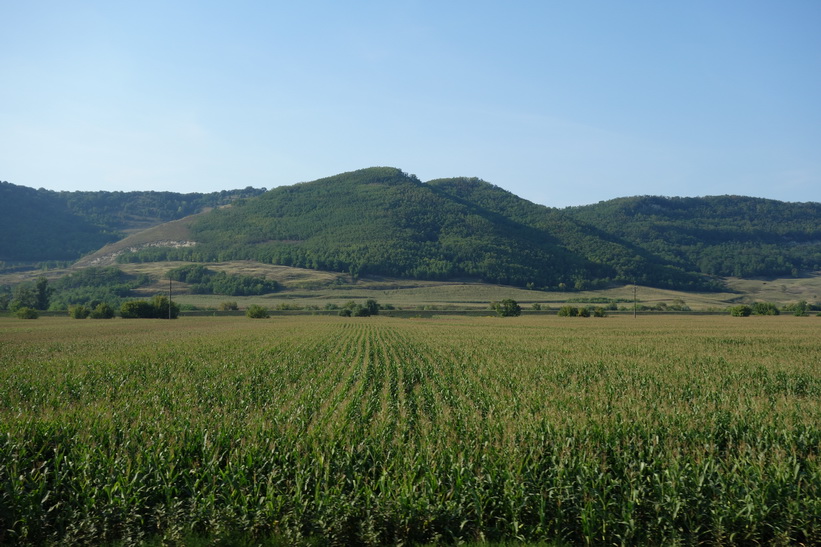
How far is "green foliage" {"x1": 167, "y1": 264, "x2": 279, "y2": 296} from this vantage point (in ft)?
535

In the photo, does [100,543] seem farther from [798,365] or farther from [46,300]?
[46,300]

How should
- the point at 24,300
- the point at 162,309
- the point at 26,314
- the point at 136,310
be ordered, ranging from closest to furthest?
the point at 26,314
the point at 136,310
the point at 162,309
the point at 24,300

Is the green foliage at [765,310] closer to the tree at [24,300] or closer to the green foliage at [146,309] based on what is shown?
the green foliage at [146,309]

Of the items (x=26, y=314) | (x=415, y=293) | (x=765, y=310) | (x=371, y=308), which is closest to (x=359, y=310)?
(x=371, y=308)

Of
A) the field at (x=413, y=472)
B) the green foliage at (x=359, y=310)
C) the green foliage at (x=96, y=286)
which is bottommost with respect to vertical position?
the green foliage at (x=359, y=310)

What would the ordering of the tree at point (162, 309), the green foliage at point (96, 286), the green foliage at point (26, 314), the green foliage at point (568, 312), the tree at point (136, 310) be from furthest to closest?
1. the green foliage at point (96, 286)
2. the green foliage at point (568, 312)
3. the tree at point (162, 309)
4. the tree at point (136, 310)
5. the green foliage at point (26, 314)

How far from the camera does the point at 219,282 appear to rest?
16725 centimetres

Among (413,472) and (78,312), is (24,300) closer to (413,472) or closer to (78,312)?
(78,312)

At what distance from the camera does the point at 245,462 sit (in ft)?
32.2

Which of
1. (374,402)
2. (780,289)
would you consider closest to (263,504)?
(374,402)

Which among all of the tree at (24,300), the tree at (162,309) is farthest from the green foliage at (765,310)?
the tree at (24,300)

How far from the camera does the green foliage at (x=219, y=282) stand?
163 m

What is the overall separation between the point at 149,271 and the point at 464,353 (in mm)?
180934

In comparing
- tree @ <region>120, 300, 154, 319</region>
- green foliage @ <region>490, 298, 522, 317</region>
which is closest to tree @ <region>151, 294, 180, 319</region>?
tree @ <region>120, 300, 154, 319</region>
